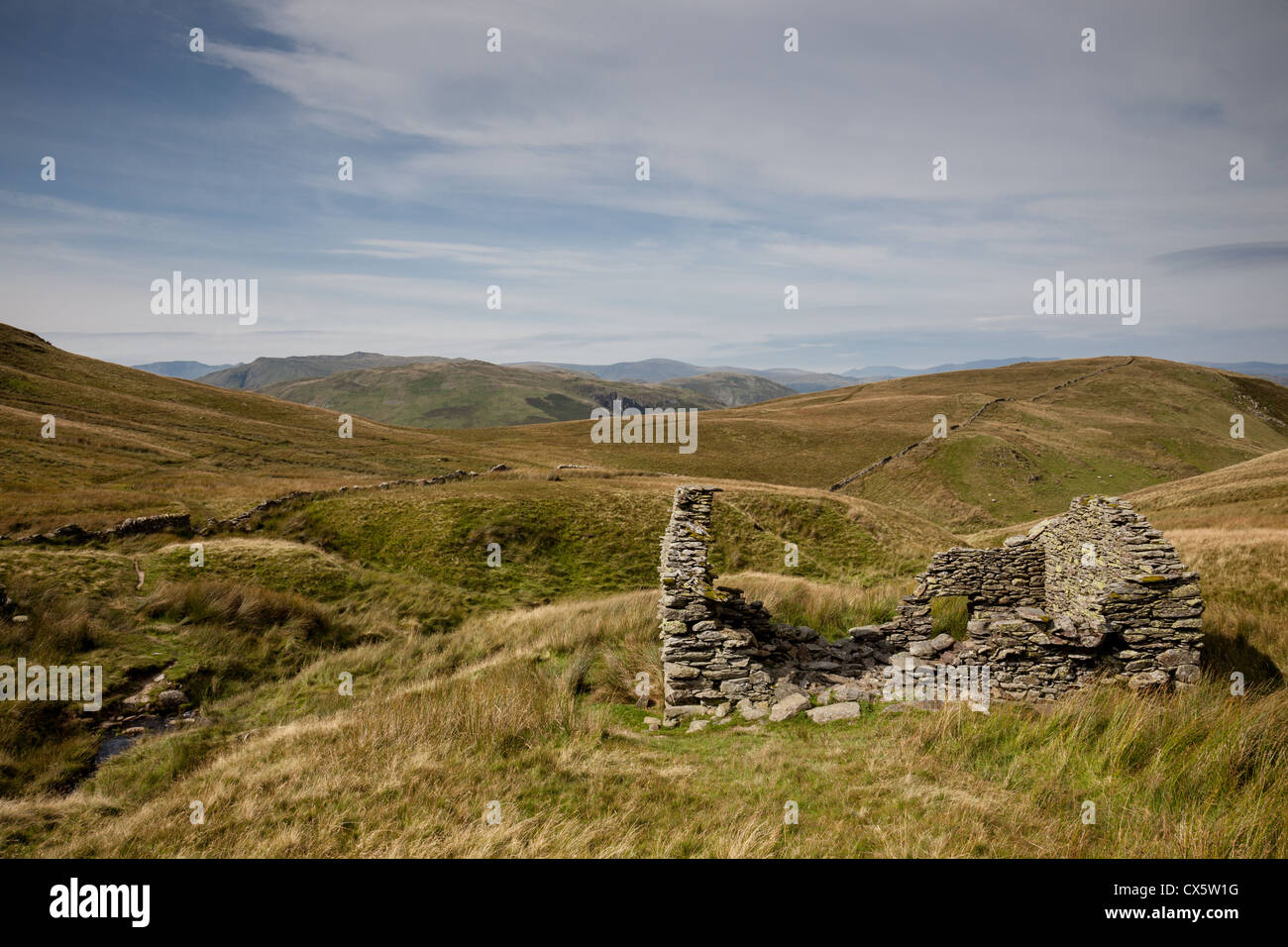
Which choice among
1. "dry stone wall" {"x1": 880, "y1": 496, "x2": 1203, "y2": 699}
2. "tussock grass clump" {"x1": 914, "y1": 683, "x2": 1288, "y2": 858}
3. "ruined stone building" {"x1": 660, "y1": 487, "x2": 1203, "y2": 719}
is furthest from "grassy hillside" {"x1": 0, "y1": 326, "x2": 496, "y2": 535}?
"dry stone wall" {"x1": 880, "y1": 496, "x2": 1203, "y2": 699}

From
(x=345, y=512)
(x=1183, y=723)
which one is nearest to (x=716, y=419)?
(x=345, y=512)

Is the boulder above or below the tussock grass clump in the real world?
below

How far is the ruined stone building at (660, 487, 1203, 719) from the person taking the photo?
35.6 ft

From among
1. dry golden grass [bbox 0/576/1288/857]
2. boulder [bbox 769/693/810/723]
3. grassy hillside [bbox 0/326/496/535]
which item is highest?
grassy hillside [bbox 0/326/496/535]

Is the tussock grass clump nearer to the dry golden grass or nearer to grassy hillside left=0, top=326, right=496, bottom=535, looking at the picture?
the dry golden grass

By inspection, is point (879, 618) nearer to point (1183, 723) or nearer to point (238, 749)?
point (1183, 723)

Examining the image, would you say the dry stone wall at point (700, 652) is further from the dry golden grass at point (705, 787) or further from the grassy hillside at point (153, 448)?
the grassy hillside at point (153, 448)

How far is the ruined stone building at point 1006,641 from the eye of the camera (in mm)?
10852

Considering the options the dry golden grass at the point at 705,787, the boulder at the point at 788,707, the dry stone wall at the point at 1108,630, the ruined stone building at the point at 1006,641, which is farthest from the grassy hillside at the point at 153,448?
the dry stone wall at the point at 1108,630

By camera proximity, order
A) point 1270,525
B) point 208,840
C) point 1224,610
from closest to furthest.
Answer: point 208,840 < point 1224,610 < point 1270,525

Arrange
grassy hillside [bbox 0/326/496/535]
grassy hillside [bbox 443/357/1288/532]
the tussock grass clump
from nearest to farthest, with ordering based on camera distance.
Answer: the tussock grass clump
grassy hillside [bbox 0/326/496/535]
grassy hillside [bbox 443/357/1288/532]

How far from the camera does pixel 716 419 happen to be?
108 meters

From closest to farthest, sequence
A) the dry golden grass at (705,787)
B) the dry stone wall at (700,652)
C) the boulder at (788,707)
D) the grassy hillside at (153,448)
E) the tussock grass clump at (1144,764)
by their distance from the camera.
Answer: the tussock grass clump at (1144,764)
the dry golden grass at (705,787)
the boulder at (788,707)
the dry stone wall at (700,652)
the grassy hillside at (153,448)
